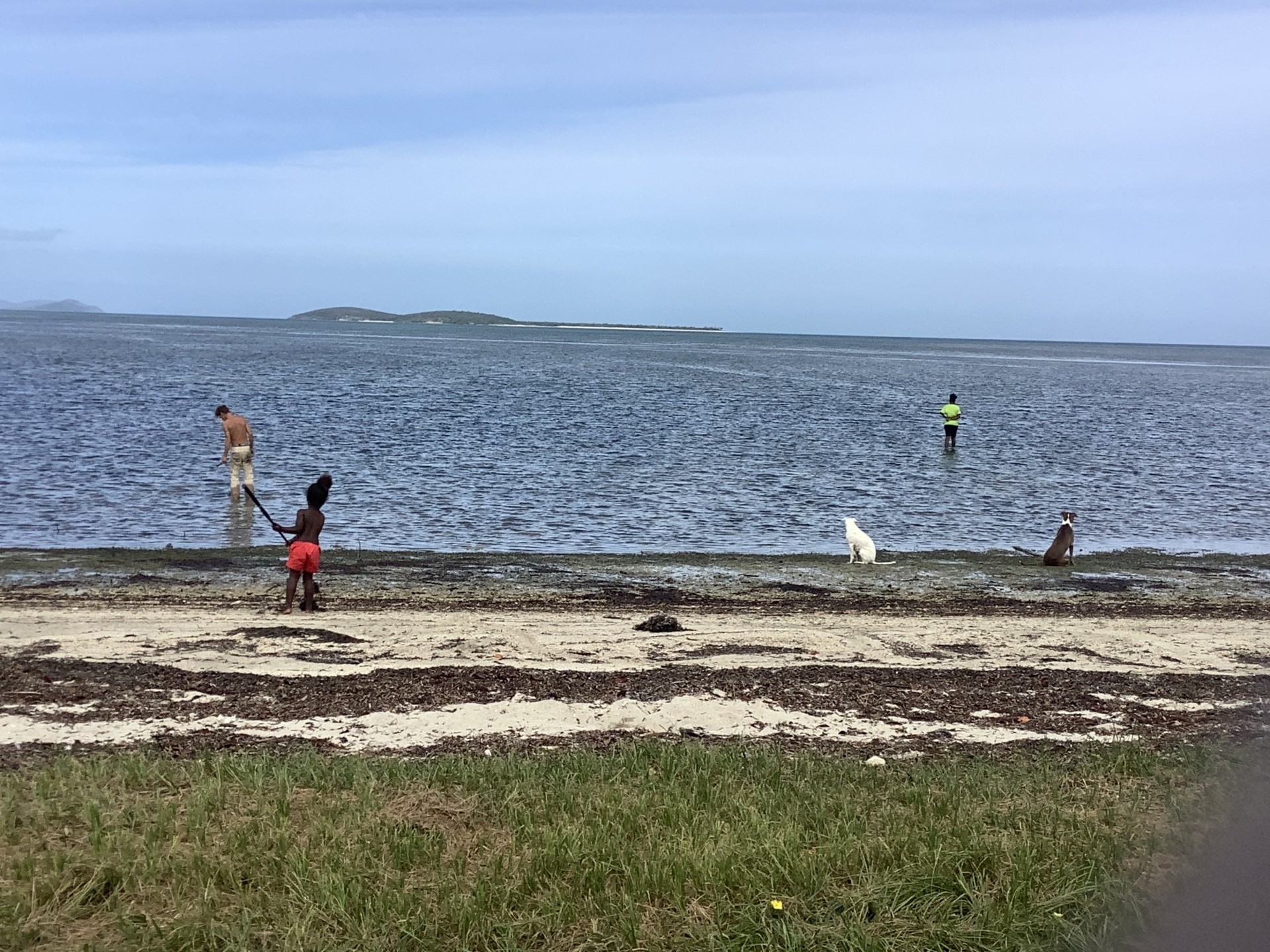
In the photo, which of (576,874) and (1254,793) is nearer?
(1254,793)

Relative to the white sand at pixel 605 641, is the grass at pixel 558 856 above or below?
above

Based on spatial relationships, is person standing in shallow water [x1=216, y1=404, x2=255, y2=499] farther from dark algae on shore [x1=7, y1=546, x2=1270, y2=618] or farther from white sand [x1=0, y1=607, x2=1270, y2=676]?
white sand [x1=0, y1=607, x2=1270, y2=676]

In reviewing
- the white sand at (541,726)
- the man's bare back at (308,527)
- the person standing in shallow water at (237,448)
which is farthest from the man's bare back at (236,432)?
the white sand at (541,726)

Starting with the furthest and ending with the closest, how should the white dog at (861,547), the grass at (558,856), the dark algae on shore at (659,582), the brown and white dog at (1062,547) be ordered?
the brown and white dog at (1062,547), the white dog at (861,547), the dark algae on shore at (659,582), the grass at (558,856)

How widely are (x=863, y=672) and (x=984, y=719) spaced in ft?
5.42

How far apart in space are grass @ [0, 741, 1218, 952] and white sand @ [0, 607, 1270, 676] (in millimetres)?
4011

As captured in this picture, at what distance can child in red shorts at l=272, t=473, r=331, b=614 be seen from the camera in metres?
12.9

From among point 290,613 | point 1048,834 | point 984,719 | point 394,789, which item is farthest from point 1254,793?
point 290,613

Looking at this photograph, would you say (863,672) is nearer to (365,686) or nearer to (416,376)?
Answer: (365,686)

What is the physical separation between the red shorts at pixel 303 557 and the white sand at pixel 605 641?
0.56 metres

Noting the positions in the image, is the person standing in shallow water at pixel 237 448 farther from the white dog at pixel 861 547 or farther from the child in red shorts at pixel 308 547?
the white dog at pixel 861 547

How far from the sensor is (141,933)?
464cm

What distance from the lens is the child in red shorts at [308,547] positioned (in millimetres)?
12945

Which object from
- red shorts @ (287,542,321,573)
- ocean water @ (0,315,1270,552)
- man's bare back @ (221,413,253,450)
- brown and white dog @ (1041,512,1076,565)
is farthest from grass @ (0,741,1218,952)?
man's bare back @ (221,413,253,450)
